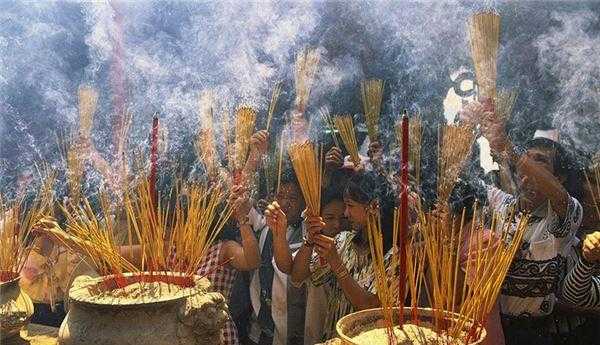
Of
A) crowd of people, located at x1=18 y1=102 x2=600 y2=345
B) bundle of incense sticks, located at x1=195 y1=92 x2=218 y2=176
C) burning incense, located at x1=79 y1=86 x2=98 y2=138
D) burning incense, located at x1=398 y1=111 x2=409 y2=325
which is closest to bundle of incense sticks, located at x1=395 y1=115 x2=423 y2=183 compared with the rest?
crowd of people, located at x1=18 y1=102 x2=600 y2=345

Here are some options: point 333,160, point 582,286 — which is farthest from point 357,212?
point 582,286

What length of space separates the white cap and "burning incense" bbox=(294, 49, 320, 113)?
1.36 metres

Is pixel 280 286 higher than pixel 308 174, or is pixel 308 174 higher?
pixel 308 174

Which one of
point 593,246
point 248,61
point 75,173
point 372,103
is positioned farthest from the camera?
point 248,61

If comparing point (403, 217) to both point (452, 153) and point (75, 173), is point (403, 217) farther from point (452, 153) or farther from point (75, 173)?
point (75, 173)

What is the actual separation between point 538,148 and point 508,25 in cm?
77

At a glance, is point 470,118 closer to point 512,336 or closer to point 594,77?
point 594,77

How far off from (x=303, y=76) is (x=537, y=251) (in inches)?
66.6

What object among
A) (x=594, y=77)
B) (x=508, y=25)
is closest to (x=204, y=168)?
(x=508, y=25)

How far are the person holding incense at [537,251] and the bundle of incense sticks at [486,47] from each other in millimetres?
101

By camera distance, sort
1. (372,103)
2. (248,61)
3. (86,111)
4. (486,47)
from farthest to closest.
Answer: (86,111)
(248,61)
(372,103)
(486,47)

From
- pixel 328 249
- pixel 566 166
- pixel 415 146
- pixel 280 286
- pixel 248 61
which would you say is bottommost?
pixel 280 286

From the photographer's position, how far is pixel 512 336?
267 centimetres

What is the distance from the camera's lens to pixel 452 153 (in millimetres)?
2723
